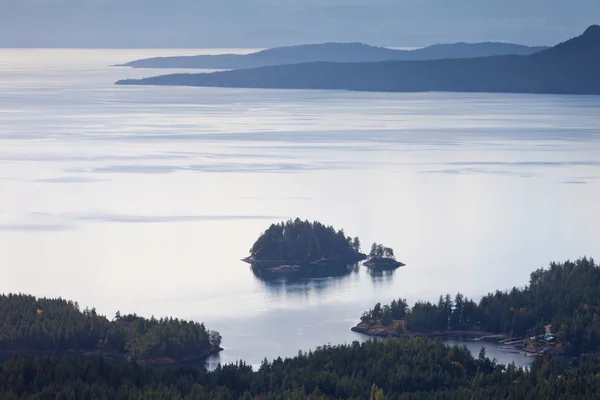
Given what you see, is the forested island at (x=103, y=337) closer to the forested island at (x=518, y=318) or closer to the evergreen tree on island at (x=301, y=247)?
the forested island at (x=518, y=318)

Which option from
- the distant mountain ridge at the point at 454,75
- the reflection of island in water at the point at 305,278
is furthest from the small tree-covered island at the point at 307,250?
the distant mountain ridge at the point at 454,75

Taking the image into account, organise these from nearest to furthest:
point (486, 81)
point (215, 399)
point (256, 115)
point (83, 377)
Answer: point (215, 399) < point (83, 377) < point (256, 115) < point (486, 81)

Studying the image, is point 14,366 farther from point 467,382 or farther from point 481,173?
point 481,173

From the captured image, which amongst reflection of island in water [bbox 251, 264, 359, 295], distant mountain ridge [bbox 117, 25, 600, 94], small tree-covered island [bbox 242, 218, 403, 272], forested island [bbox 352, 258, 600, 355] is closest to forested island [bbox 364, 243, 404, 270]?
small tree-covered island [bbox 242, 218, 403, 272]

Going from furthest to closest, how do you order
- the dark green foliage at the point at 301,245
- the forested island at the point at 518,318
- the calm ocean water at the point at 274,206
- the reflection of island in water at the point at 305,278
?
the dark green foliage at the point at 301,245 < the reflection of island in water at the point at 305,278 < the calm ocean water at the point at 274,206 < the forested island at the point at 518,318

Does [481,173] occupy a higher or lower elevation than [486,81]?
lower

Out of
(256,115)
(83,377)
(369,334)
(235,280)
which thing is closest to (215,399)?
(83,377)

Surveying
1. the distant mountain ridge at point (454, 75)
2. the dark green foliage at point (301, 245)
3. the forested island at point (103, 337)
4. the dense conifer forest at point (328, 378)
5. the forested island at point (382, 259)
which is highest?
the distant mountain ridge at point (454, 75)

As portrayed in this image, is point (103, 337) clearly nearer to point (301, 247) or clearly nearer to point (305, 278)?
point (305, 278)
